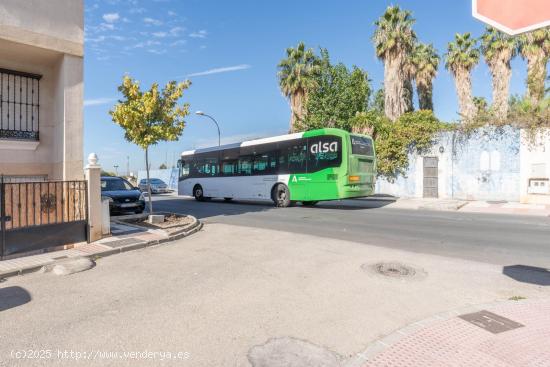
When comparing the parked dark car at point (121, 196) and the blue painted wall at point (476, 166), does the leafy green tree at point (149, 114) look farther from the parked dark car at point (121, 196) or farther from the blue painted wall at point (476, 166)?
the blue painted wall at point (476, 166)

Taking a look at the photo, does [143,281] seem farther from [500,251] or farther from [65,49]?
[500,251]

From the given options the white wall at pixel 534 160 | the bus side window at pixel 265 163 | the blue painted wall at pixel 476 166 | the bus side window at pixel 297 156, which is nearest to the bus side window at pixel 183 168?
the bus side window at pixel 265 163

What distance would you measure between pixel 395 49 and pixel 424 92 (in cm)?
816

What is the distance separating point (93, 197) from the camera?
8.01 m

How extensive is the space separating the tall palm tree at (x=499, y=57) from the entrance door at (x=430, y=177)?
873 centimetres

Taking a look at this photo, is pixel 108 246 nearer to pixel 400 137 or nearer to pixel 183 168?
pixel 183 168

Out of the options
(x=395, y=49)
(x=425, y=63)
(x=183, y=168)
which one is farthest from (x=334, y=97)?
(x=183, y=168)

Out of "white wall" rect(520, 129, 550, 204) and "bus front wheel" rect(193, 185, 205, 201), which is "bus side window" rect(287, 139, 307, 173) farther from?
"white wall" rect(520, 129, 550, 204)

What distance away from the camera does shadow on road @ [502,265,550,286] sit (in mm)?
5172

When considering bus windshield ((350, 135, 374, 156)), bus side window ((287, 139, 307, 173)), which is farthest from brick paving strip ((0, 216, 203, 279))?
bus windshield ((350, 135, 374, 156))

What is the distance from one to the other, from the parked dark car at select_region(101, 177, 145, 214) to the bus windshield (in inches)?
358

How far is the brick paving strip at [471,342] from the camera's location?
2.97 meters

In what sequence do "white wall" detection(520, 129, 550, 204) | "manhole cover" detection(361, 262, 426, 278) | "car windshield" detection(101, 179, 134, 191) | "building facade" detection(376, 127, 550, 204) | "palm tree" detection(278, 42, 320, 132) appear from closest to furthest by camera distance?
"manhole cover" detection(361, 262, 426, 278), "car windshield" detection(101, 179, 134, 191), "white wall" detection(520, 129, 550, 204), "building facade" detection(376, 127, 550, 204), "palm tree" detection(278, 42, 320, 132)

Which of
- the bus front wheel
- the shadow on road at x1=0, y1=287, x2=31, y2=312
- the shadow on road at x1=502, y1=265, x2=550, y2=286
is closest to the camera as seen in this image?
the shadow on road at x1=0, y1=287, x2=31, y2=312
